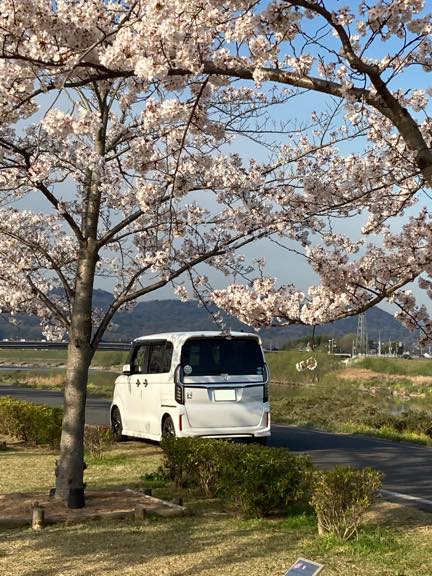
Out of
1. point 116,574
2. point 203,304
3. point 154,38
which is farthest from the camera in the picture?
point 203,304

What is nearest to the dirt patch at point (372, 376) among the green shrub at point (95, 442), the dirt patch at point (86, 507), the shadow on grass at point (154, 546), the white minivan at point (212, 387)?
the green shrub at point (95, 442)

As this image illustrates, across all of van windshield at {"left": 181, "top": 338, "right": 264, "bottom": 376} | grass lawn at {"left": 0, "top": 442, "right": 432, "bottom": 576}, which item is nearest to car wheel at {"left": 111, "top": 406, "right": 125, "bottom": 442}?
van windshield at {"left": 181, "top": 338, "right": 264, "bottom": 376}

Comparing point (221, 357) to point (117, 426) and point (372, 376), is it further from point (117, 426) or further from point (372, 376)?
point (372, 376)

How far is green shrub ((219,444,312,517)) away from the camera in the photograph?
8.47 m

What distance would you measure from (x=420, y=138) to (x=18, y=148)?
4.45m

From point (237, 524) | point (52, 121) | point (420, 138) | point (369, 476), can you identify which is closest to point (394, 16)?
point (420, 138)

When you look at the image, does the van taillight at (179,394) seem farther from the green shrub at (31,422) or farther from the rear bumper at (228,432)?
the green shrub at (31,422)

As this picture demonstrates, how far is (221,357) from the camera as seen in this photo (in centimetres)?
1320

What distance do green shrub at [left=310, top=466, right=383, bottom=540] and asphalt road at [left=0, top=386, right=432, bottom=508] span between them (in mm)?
2466

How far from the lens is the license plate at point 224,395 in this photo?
13.0 m

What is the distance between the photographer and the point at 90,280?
381 inches

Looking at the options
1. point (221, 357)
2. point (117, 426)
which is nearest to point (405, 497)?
point (221, 357)

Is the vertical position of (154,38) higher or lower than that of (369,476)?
higher

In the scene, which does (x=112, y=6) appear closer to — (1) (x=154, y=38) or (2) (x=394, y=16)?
(1) (x=154, y=38)
